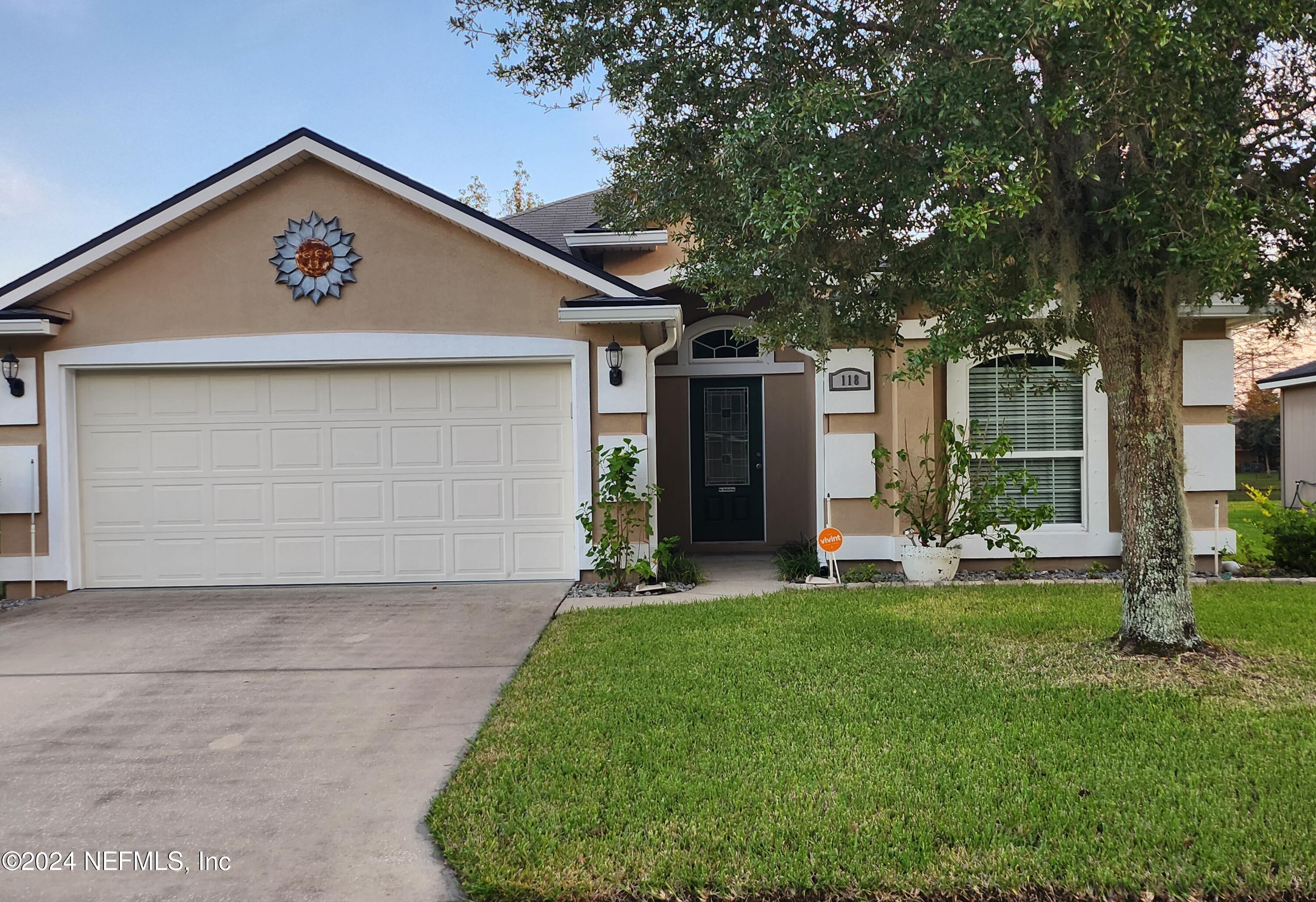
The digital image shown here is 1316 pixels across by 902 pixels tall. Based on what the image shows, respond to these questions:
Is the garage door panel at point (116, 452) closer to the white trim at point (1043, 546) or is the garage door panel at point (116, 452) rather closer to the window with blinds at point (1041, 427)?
the white trim at point (1043, 546)

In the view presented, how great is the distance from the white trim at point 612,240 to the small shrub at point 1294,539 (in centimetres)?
662

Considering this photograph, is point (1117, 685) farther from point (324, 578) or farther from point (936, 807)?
point (324, 578)

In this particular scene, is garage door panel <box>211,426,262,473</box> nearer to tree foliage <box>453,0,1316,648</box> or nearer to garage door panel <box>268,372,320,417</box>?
garage door panel <box>268,372,320,417</box>

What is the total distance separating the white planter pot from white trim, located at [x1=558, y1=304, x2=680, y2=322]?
3.09 metres

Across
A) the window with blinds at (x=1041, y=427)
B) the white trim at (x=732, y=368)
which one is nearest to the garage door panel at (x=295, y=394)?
the white trim at (x=732, y=368)

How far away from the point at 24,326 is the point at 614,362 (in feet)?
17.3

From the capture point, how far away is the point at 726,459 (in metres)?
10.3

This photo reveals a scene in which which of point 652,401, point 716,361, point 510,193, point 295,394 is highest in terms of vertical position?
point 510,193

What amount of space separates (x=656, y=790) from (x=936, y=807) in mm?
1058

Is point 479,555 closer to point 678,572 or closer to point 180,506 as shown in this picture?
point 678,572

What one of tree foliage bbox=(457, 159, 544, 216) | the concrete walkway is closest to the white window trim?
the concrete walkway

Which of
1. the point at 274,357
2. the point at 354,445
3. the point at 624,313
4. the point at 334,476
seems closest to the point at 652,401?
the point at 624,313

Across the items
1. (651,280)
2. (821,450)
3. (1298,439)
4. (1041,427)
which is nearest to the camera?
(1041,427)

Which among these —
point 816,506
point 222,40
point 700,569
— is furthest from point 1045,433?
point 222,40
